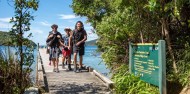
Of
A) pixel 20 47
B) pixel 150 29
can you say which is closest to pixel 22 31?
pixel 20 47

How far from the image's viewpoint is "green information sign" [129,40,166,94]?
752 centimetres

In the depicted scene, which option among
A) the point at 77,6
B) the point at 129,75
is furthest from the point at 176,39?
the point at 77,6

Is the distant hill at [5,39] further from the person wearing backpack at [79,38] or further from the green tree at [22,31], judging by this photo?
the person wearing backpack at [79,38]

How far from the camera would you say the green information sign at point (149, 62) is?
296 inches

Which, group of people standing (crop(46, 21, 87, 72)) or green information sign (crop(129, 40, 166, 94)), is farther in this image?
group of people standing (crop(46, 21, 87, 72))

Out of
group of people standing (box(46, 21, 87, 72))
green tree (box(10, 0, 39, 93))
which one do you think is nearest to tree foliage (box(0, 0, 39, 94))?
green tree (box(10, 0, 39, 93))

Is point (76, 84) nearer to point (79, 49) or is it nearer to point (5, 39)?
point (79, 49)

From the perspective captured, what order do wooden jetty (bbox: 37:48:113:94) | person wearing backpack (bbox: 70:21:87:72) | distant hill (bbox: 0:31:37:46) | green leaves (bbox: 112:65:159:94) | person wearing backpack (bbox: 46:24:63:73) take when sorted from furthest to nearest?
person wearing backpack (bbox: 46:24:63:73)
person wearing backpack (bbox: 70:21:87:72)
wooden jetty (bbox: 37:48:113:94)
green leaves (bbox: 112:65:159:94)
distant hill (bbox: 0:31:37:46)

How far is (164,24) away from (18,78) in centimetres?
367

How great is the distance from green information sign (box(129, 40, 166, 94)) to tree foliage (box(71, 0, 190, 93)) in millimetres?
652

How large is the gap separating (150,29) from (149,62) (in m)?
2.08

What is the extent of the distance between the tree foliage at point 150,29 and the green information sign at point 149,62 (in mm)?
652

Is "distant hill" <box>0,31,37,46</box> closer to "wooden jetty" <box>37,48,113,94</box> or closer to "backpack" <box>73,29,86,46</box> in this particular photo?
"wooden jetty" <box>37,48,113,94</box>

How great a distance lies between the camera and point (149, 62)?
821 cm
